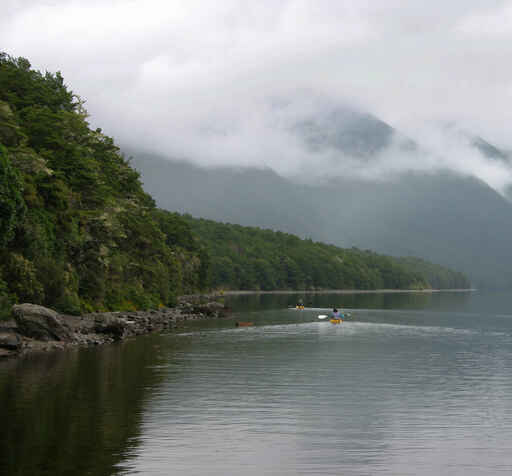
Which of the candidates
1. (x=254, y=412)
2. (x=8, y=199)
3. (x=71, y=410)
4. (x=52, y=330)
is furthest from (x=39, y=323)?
(x=254, y=412)

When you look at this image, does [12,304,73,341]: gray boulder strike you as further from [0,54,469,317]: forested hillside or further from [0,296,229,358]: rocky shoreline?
[0,54,469,317]: forested hillside

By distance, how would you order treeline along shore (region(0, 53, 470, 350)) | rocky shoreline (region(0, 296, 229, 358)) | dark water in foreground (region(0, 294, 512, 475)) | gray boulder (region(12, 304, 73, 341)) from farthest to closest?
treeline along shore (region(0, 53, 470, 350))
gray boulder (region(12, 304, 73, 341))
rocky shoreline (region(0, 296, 229, 358))
dark water in foreground (region(0, 294, 512, 475))

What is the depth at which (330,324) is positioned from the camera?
4245 inches

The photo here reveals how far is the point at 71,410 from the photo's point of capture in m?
34.3

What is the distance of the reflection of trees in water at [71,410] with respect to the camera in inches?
1000

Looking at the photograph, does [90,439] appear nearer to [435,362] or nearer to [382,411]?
[382,411]

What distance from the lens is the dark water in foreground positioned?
25344 mm

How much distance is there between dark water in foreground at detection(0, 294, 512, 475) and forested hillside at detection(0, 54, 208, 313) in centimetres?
1513

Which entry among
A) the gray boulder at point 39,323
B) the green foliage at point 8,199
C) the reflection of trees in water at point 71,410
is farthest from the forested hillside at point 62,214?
the reflection of trees in water at point 71,410

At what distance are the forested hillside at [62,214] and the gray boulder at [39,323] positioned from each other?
172 centimetres

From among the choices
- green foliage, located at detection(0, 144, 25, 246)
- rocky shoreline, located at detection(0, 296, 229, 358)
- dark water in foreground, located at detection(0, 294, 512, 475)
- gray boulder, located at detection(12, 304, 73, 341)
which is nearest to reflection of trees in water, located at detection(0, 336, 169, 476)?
dark water in foreground, located at detection(0, 294, 512, 475)

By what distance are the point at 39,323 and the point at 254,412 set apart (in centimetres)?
3409

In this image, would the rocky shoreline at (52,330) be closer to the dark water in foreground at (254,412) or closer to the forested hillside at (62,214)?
the forested hillside at (62,214)

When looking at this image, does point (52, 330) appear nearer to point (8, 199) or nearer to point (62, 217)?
point (8, 199)
